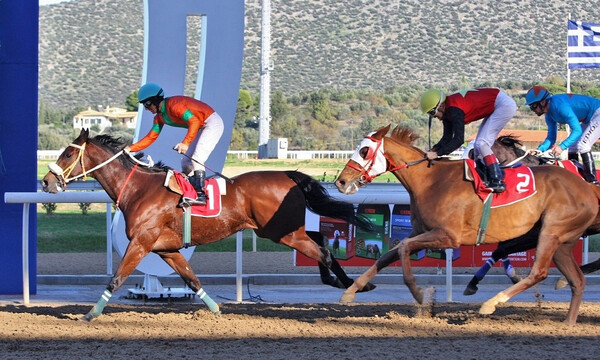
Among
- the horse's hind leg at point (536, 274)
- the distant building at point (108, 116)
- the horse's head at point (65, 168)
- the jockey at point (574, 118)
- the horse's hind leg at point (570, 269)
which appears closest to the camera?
the horse's hind leg at point (536, 274)

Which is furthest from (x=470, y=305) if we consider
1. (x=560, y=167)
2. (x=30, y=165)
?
(x=30, y=165)

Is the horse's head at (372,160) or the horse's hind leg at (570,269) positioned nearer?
the horse's head at (372,160)

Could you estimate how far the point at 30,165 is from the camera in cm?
960

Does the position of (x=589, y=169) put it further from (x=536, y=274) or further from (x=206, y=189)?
(x=206, y=189)

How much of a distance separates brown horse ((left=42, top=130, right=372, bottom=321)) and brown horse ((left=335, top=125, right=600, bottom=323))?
877 mm

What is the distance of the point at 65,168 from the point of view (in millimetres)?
7949

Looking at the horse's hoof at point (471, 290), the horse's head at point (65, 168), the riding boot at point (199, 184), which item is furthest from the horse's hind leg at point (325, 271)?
the horse's head at point (65, 168)

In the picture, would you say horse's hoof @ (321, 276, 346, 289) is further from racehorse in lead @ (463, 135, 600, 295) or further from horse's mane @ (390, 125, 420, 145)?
horse's mane @ (390, 125, 420, 145)

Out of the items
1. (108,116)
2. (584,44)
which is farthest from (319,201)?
(108,116)

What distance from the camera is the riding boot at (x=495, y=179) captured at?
7629 millimetres

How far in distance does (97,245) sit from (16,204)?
633 cm

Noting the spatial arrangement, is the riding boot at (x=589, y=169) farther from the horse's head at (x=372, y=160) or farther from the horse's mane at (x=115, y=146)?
the horse's mane at (x=115, y=146)

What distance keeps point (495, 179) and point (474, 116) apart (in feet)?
2.01

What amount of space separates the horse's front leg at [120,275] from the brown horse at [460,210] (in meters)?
1.74
